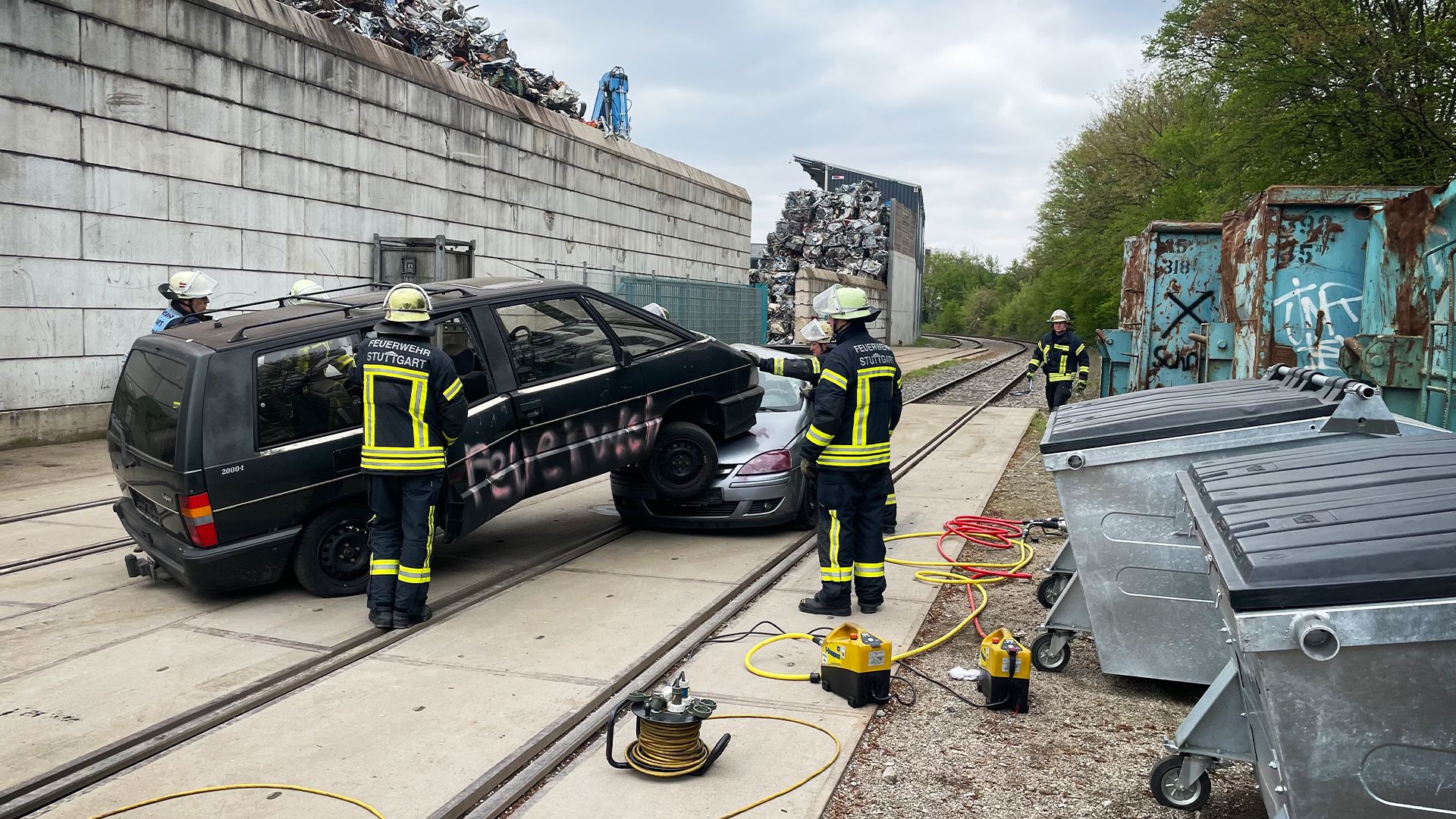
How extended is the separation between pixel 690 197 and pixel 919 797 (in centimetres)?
2445

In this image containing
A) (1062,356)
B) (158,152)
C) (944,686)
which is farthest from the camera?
(1062,356)

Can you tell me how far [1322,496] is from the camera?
10.4ft

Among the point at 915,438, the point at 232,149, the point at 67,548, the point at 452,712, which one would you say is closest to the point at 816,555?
the point at 452,712

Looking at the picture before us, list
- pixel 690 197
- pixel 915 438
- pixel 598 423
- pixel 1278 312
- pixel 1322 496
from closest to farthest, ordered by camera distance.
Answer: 1. pixel 1322 496
2. pixel 598 423
3. pixel 1278 312
4. pixel 915 438
5. pixel 690 197

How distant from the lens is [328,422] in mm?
6273

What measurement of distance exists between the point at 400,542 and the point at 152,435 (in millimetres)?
1571

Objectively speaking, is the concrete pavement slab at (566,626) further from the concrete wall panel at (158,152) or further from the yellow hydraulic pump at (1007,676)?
the concrete wall panel at (158,152)

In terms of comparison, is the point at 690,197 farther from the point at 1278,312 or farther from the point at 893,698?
the point at 893,698

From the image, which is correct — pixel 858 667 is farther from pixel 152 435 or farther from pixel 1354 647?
pixel 152 435

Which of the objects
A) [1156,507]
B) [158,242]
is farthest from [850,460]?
[158,242]

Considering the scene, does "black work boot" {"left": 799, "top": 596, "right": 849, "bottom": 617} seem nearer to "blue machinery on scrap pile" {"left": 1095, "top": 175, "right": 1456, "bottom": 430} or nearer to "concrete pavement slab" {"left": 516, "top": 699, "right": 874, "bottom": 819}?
"concrete pavement slab" {"left": 516, "top": 699, "right": 874, "bottom": 819}

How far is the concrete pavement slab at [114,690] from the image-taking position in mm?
4238

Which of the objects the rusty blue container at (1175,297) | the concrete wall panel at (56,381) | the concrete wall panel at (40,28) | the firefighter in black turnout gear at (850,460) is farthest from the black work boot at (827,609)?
the concrete wall panel at (40,28)

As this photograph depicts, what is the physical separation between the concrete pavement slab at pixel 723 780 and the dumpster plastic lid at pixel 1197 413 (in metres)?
1.59
